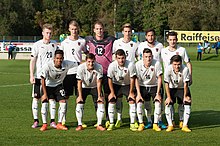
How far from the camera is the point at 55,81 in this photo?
9008mm

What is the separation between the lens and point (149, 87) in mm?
8977

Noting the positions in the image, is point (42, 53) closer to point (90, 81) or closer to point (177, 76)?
point (90, 81)

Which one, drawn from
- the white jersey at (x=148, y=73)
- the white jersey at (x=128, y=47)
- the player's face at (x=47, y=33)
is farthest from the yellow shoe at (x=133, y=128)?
the player's face at (x=47, y=33)

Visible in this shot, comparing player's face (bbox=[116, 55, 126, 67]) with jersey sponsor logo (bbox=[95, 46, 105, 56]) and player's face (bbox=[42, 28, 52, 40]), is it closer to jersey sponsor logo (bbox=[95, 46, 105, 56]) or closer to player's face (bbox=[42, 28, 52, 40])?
jersey sponsor logo (bbox=[95, 46, 105, 56])

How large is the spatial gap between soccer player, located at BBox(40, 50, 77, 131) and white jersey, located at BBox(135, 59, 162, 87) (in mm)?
1427

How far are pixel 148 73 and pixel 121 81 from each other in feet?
1.94

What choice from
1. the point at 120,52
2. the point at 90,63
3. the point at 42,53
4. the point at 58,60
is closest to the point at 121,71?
the point at 120,52

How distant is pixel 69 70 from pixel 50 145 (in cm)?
217

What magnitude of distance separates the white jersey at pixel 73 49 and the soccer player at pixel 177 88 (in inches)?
74.2

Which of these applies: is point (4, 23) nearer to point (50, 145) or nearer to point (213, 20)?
point (213, 20)

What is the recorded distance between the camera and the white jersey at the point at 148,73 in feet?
29.0

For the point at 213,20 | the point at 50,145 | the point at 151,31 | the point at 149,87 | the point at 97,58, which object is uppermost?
the point at 213,20

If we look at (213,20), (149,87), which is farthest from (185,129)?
(213,20)

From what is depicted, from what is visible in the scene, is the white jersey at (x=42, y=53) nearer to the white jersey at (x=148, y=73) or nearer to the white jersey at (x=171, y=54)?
the white jersey at (x=148, y=73)
